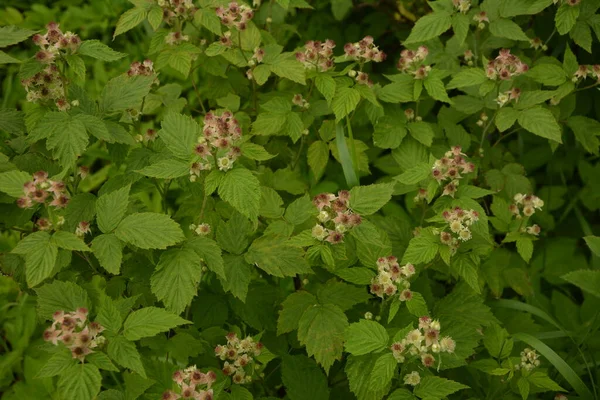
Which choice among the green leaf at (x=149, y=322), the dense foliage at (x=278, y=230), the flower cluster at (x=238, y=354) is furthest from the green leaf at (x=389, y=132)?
the green leaf at (x=149, y=322)

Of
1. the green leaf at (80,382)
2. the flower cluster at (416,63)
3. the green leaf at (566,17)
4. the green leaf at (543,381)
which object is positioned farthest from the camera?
the green leaf at (566,17)

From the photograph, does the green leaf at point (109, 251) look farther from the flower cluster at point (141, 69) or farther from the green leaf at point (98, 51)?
the flower cluster at point (141, 69)

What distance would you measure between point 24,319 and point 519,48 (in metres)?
3.14

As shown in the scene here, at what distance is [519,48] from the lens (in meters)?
3.19

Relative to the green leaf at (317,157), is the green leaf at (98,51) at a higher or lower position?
higher

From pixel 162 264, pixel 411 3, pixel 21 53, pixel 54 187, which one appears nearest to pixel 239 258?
pixel 162 264

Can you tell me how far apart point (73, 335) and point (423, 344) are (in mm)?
1046

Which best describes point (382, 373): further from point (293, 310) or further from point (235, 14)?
point (235, 14)

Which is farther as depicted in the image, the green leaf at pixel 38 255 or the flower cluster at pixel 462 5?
the flower cluster at pixel 462 5

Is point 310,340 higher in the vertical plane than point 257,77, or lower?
lower

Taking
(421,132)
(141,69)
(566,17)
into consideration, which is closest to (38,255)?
(141,69)

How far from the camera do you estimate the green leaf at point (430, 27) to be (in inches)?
103

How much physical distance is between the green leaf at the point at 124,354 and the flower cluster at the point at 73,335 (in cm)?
5

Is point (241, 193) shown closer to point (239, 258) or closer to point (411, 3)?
point (239, 258)
